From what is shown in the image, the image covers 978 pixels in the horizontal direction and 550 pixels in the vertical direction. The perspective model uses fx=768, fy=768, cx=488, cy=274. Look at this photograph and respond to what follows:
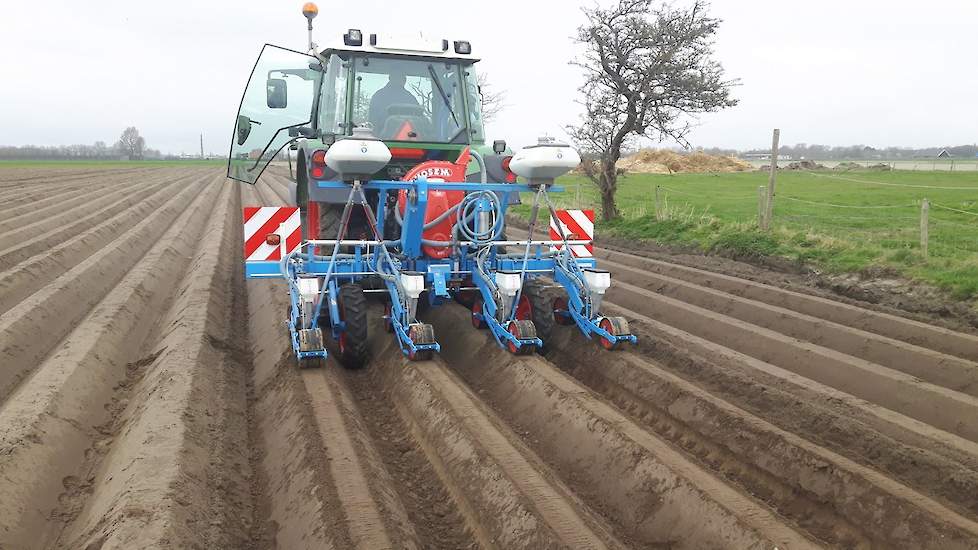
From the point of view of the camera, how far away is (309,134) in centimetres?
705

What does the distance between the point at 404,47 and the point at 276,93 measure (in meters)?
1.22

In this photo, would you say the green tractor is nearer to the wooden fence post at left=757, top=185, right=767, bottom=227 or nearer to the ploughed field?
the ploughed field

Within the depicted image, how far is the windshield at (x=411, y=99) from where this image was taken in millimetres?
6941

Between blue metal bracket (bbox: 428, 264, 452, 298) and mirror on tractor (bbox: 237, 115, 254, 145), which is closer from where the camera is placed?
blue metal bracket (bbox: 428, 264, 452, 298)

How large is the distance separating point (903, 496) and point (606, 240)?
10.8 metres

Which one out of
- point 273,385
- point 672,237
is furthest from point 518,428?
point 672,237

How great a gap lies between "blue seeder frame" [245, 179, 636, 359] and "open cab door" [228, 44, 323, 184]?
3.98 ft

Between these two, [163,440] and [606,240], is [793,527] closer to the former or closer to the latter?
[163,440]

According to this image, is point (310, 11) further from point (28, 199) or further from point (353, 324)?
point (28, 199)

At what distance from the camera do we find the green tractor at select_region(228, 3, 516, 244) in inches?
268

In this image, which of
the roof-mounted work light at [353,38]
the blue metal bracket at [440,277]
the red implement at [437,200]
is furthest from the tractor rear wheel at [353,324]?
the roof-mounted work light at [353,38]

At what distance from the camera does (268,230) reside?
6.62 m

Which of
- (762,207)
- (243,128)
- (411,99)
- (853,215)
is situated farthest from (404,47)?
(853,215)

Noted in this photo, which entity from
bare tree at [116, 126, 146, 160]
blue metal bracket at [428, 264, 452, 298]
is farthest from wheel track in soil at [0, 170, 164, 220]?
bare tree at [116, 126, 146, 160]
